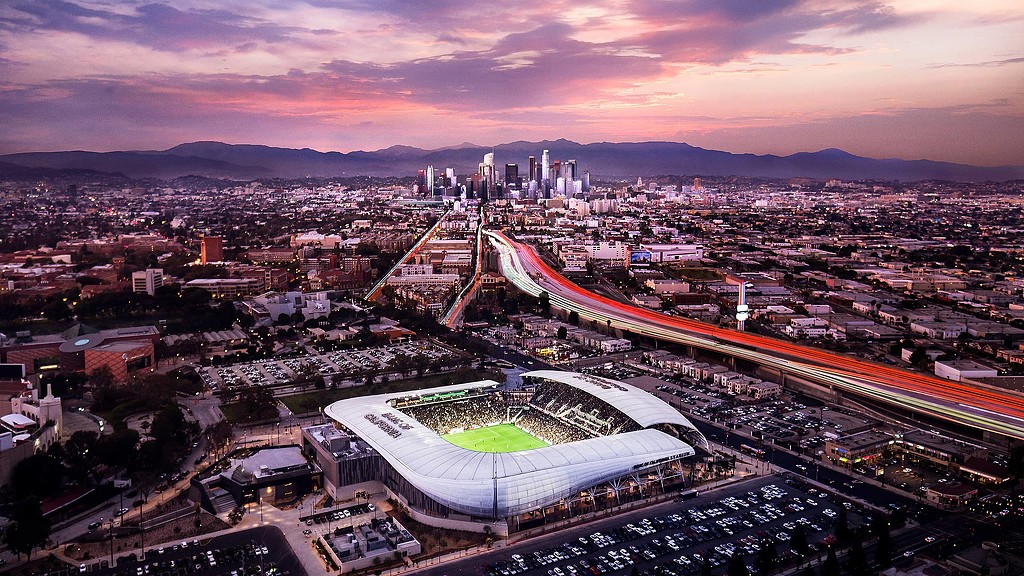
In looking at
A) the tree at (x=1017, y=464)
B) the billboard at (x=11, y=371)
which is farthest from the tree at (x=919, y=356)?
the billboard at (x=11, y=371)

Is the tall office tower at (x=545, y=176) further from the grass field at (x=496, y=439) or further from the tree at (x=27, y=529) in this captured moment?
the tree at (x=27, y=529)

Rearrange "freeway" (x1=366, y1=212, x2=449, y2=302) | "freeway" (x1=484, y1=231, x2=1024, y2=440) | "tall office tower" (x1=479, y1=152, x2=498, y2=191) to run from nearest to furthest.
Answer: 1. "freeway" (x1=484, y1=231, x2=1024, y2=440)
2. "freeway" (x1=366, y1=212, x2=449, y2=302)
3. "tall office tower" (x1=479, y1=152, x2=498, y2=191)

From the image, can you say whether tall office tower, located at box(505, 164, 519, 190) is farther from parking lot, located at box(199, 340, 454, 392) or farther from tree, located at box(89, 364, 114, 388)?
tree, located at box(89, 364, 114, 388)

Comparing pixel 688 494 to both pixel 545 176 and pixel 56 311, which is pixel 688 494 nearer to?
pixel 56 311

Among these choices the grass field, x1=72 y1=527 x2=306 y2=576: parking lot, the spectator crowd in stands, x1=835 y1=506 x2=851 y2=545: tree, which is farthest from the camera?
the spectator crowd in stands

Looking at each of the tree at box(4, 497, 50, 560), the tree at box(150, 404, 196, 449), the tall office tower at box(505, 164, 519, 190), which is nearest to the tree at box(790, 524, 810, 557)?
the tree at box(4, 497, 50, 560)

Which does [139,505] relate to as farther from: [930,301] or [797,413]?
[930,301]
